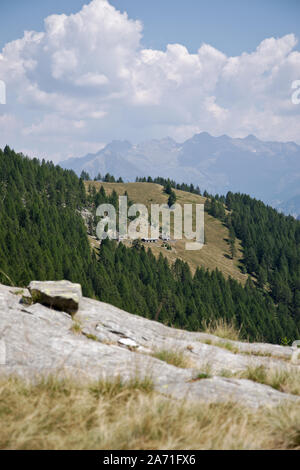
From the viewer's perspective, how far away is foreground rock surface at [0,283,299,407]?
18.4 ft

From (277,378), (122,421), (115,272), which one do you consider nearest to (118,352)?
(122,421)

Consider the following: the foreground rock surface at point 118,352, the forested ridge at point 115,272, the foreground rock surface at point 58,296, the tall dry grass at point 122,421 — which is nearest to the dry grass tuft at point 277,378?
the foreground rock surface at point 118,352

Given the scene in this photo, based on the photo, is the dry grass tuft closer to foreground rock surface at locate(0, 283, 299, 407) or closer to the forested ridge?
foreground rock surface at locate(0, 283, 299, 407)

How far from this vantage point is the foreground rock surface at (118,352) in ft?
18.4

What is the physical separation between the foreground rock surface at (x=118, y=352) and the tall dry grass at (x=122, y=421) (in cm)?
44

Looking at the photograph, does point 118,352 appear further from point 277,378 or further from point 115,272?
point 115,272

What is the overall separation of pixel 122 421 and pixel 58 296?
17.9 feet

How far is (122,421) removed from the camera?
4.14m

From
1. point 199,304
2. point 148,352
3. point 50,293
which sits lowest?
point 199,304

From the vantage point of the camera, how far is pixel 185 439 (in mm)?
4016

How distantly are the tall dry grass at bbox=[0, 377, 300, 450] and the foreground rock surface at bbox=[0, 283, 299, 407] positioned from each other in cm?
44
